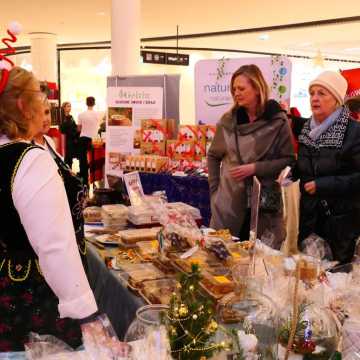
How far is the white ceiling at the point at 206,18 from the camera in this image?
8.10 meters

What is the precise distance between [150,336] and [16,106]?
80 centimetres

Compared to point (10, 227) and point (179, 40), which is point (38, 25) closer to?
point (179, 40)

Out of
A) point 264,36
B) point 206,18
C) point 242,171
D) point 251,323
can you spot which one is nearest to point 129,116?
point 242,171

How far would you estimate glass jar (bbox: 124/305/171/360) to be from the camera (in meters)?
1.08

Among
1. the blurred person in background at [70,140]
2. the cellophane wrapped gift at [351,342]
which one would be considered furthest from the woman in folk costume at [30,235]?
the blurred person in background at [70,140]

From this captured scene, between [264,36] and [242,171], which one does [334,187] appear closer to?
[242,171]

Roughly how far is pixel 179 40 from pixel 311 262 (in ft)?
38.4

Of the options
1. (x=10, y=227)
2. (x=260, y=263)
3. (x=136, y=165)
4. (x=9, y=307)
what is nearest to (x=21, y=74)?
(x=10, y=227)

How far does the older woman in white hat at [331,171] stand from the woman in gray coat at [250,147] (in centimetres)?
16

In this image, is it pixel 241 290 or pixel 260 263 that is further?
pixel 260 263

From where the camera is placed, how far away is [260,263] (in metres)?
1.73

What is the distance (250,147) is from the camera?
2889 millimetres

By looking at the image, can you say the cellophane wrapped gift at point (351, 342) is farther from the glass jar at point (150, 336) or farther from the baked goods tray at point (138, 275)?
the baked goods tray at point (138, 275)

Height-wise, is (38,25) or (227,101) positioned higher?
(38,25)
